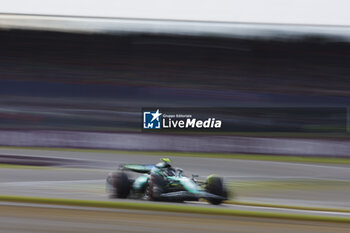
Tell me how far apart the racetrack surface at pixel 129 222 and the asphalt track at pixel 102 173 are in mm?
988

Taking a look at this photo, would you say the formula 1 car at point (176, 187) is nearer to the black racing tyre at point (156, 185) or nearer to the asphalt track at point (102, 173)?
the black racing tyre at point (156, 185)

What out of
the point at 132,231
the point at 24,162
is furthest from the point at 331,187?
the point at 24,162

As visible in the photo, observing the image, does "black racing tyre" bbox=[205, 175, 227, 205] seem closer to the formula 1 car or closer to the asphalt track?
the formula 1 car

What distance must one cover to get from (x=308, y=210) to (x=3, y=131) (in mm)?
8712

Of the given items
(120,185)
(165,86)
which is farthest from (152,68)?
(120,185)

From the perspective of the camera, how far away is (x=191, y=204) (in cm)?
628

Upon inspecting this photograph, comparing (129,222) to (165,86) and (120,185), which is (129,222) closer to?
(120,185)

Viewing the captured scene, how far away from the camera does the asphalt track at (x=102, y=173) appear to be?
7023mm

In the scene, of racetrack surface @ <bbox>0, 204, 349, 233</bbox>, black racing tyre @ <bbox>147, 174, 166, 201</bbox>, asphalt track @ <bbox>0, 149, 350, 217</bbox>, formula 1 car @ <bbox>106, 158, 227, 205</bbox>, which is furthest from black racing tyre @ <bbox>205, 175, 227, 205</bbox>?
racetrack surface @ <bbox>0, 204, 349, 233</bbox>

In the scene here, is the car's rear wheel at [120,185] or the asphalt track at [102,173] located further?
the asphalt track at [102,173]

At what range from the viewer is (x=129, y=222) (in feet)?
16.0

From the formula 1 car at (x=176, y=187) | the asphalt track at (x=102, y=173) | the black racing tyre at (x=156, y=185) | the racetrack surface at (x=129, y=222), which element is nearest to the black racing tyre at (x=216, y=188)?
the formula 1 car at (x=176, y=187)

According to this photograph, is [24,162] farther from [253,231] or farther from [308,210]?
[253,231]

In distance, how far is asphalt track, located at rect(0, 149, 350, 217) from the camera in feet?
23.0
